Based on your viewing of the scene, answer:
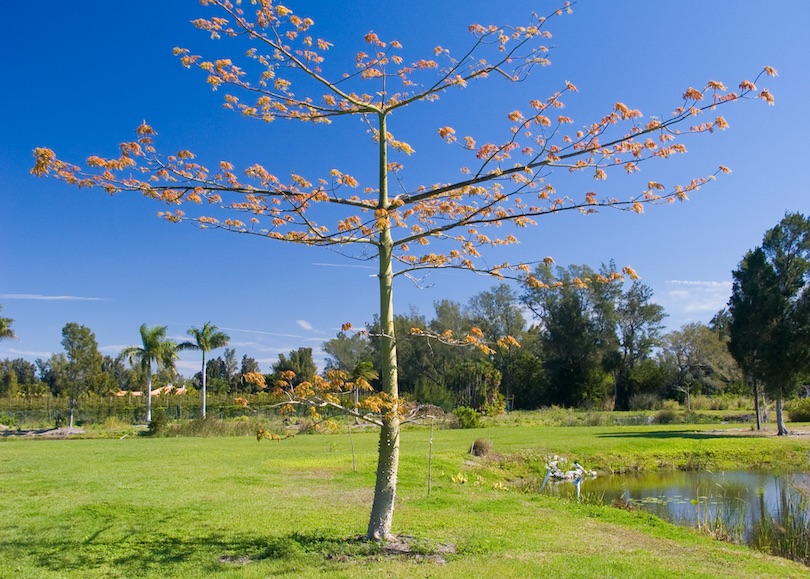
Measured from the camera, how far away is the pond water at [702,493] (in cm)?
1282

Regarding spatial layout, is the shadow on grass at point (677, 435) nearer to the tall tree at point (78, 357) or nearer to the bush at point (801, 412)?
the bush at point (801, 412)

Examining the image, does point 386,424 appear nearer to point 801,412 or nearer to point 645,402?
point 801,412

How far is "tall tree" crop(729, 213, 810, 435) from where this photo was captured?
25188 millimetres

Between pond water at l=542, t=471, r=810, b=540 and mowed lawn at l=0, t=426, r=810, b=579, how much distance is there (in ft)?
6.27

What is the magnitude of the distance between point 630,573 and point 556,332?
153 feet

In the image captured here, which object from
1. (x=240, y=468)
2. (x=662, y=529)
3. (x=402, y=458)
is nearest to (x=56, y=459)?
(x=240, y=468)

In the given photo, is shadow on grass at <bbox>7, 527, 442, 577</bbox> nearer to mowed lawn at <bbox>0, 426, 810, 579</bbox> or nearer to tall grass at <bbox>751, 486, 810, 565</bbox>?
mowed lawn at <bbox>0, 426, 810, 579</bbox>

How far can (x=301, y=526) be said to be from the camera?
28.9 ft

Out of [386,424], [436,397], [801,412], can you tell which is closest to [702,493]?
[386,424]

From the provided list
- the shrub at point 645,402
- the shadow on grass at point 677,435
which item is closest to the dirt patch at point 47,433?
the shadow on grass at point 677,435

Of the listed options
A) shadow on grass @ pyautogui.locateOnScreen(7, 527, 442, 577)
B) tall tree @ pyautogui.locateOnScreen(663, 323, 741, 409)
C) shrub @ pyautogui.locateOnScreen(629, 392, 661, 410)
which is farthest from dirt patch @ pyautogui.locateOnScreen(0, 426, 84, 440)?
tall tree @ pyautogui.locateOnScreen(663, 323, 741, 409)

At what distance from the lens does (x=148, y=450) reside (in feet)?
65.5

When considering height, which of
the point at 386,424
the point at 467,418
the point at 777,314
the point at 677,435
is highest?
the point at 777,314

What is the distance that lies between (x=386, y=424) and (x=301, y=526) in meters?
2.55
